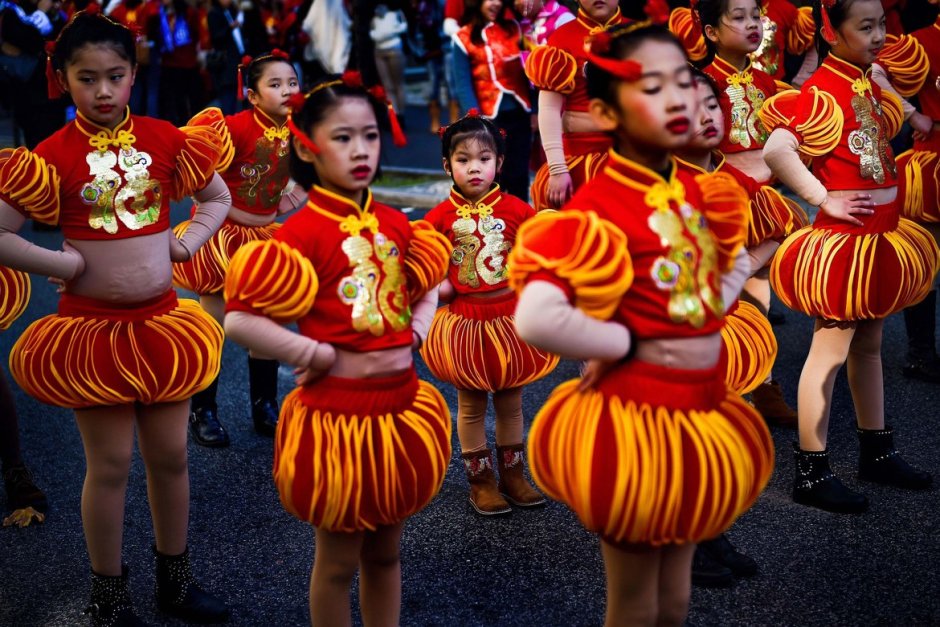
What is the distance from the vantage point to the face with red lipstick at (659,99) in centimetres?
235

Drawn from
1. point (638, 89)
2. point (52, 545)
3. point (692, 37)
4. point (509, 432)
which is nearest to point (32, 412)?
point (52, 545)

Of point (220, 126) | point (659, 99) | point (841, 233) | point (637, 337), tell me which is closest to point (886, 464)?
point (841, 233)

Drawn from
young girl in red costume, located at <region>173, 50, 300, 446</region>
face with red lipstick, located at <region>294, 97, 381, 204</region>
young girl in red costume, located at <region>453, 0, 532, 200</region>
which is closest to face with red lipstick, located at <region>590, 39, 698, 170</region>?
face with red lipstick, located at <region>294, 97, 381, 204</region>

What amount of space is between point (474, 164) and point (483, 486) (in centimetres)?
123

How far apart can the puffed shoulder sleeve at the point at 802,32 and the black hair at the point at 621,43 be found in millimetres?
2836

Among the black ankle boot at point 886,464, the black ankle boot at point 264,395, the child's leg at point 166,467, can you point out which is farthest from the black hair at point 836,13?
the black ankle boot at point 264,395

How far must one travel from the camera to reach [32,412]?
5.30 metres

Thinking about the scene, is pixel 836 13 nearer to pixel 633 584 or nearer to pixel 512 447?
pixel 512 447

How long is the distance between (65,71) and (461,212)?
57.7 inches

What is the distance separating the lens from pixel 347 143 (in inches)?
104

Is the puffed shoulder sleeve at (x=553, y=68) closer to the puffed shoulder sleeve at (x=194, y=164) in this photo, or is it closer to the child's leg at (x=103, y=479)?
the puffed shoulder sleeve at (x=194, y=164)

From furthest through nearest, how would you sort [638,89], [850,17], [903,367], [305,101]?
[903,367], [850,17], [305,101], [638,89]

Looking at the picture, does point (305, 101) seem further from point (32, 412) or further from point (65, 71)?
point (32, 412)

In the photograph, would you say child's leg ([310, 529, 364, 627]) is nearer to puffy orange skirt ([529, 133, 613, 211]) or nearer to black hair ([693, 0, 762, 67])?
puffy orange skirt ([529, 133, 613, 211])
